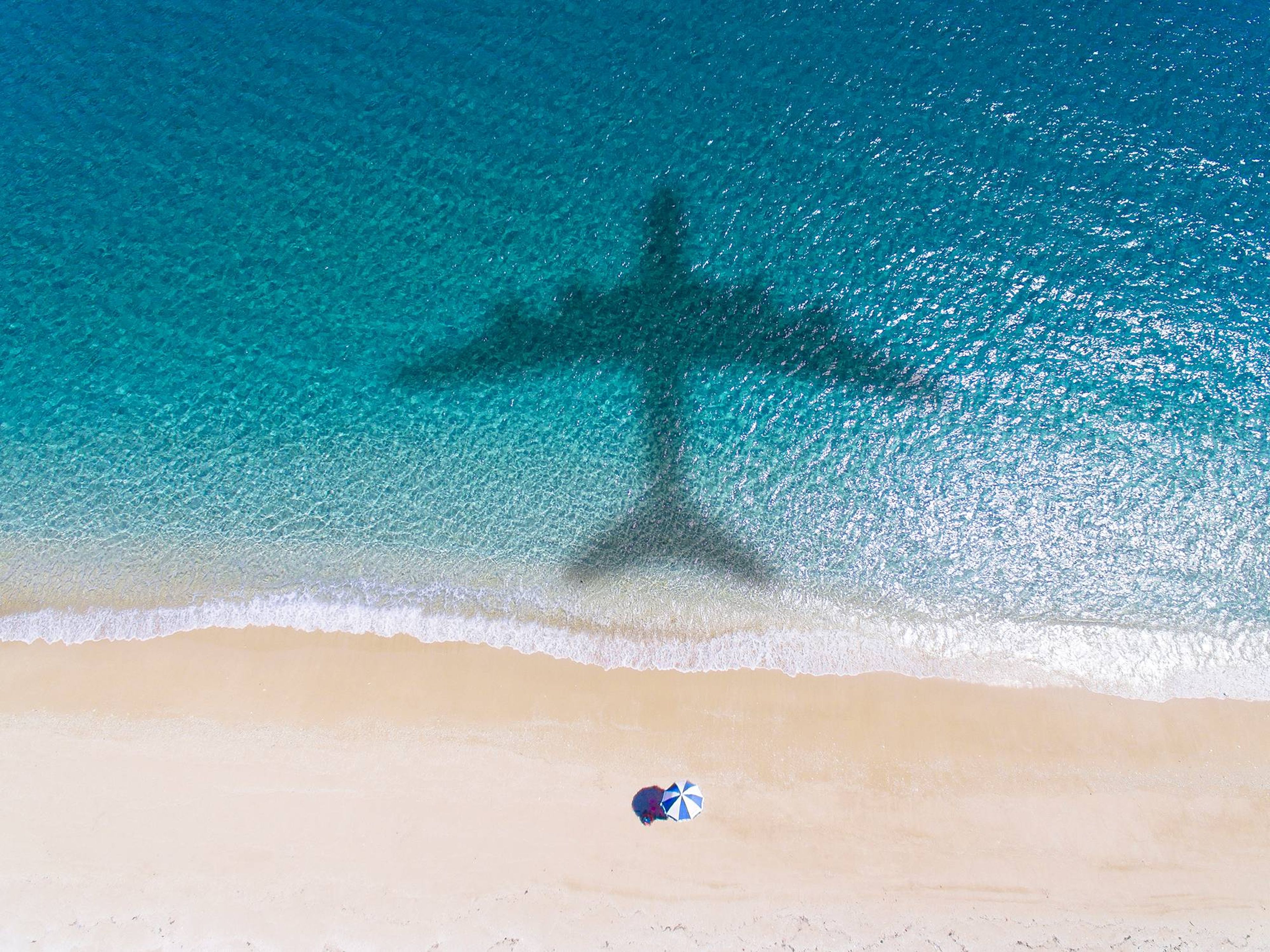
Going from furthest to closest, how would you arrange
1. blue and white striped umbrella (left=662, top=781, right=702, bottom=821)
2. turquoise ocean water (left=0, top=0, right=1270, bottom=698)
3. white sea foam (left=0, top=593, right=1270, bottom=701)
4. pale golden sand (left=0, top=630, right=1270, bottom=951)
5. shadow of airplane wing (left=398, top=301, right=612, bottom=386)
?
1. shadow of airplane wing (left=398, top=301, right=612, bottom=386)
2. turquoise ocean water (left=0, top=0, right=1270, bottom=698)
3. white sea foam (left=0, top=593, right=1270, bottom=701)
4. blue and white striped umbrella (left=662, top=781, right=702, bottom=821)
5. pale golden sand (left=0, top=630, right=1270, bottom=951)

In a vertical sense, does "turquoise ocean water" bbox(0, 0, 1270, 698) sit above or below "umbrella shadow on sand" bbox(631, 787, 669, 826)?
above

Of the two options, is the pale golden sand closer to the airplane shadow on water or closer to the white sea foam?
the white sea foam

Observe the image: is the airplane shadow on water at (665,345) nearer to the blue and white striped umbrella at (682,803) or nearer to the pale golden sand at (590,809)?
the pale golden sand at (590,809)

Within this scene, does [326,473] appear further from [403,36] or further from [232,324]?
[403,36]

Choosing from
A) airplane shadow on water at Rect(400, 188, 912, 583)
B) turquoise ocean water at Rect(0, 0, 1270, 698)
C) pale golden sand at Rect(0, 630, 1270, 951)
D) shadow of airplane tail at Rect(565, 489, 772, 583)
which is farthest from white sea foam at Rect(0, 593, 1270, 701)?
airplane shadow on water at Rect(400, 188, 912, 583)

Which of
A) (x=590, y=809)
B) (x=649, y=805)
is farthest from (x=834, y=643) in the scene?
(x=590, y=809)

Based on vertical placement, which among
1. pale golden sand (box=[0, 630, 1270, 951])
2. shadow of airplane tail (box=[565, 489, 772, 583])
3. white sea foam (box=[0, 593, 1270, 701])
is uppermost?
shadow of airplane tail (box=[565, 489, 772, 583])

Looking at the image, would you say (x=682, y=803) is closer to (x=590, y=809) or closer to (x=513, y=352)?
(x=590, y=809)

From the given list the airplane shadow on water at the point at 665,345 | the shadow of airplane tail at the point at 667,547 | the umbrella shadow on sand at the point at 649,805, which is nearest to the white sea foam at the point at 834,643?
the shadow of airplane tail at the point at 667,547
